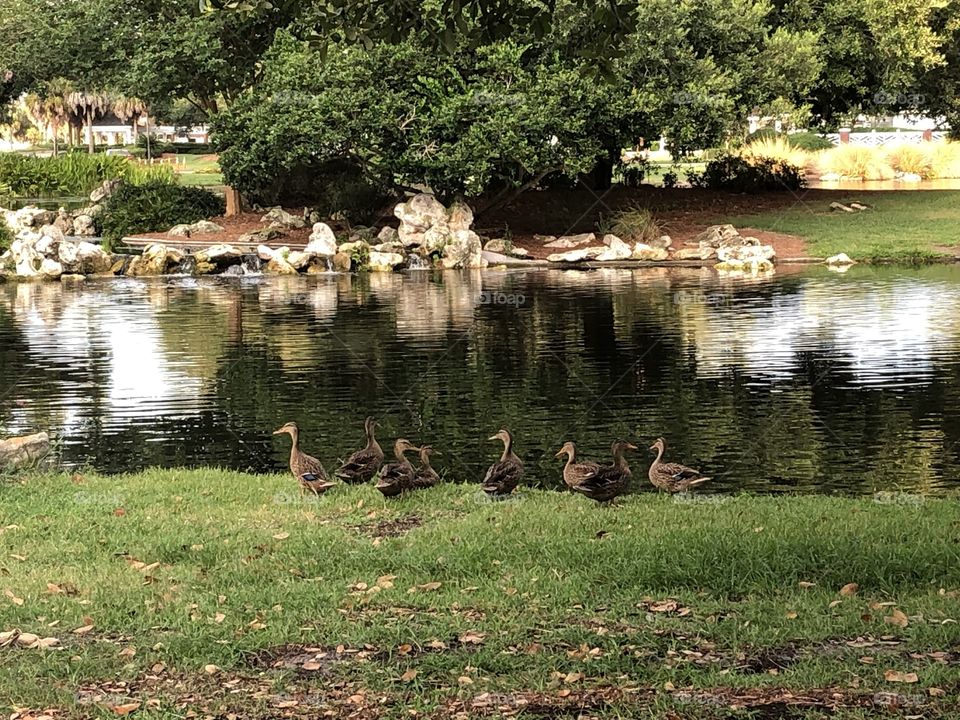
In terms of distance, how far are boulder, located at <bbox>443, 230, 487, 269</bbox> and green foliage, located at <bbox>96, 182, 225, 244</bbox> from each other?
1224 centimetres

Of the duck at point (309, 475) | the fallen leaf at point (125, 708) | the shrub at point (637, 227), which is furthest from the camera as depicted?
the shrub at point (637, 227)

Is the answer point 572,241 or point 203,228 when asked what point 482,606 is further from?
point 203,228

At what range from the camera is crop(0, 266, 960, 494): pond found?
14211 mm

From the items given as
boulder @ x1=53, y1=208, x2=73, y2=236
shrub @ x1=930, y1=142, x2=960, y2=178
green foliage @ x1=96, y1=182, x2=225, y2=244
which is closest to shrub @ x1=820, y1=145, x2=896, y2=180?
shrub @ x1=930, y1=142, x2=960, y2=178

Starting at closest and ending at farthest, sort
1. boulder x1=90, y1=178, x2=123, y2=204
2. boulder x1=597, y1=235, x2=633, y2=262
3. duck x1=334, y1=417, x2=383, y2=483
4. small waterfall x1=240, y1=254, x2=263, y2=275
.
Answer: duck x1=334, y1=417, x2=383, y2=483 < small waterfall x1=240, y1=254, x2=263, y2=275 < boulder x1=597, y1=235, x2=633, y2=262 < boulder x1=90, y1=178, x2=123, y2=204

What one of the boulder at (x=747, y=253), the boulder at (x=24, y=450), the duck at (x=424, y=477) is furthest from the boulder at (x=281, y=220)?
the duck at (x=424, y=477)

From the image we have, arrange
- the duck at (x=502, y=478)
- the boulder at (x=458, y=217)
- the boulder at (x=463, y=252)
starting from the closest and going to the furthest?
the duck at (x=502, y=478) < the boulder at (x=463, y=252) < the boulder at (x=458, y=217)

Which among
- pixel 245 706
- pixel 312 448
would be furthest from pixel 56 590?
pixel 312 448

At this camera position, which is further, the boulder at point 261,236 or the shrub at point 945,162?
the shrub at point 945,162

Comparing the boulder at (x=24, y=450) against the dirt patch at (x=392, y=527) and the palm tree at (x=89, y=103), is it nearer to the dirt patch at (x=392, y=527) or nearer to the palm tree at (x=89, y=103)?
the dirt patch at (x=392, y=527)

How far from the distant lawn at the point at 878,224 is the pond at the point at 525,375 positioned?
18.4 feet

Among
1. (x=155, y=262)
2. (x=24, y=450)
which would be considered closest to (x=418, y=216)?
(x=155, y=262)

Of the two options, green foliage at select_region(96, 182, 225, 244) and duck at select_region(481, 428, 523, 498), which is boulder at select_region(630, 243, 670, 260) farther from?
duck at select_region(481, 428, 523, 498)

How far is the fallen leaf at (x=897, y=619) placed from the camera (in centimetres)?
725
